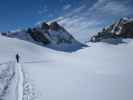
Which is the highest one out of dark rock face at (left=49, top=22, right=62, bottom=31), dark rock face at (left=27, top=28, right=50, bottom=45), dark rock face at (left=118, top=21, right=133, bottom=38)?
dark rock face at (left=49, top=22, right=62, bottom=31)

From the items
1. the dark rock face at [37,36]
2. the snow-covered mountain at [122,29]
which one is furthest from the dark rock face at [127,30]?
the dark rock face at [37,36]

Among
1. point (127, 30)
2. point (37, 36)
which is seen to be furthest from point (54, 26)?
point (127, 30)

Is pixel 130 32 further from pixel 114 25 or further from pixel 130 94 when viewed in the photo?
pixel 130 94

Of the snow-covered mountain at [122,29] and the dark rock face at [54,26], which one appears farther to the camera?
the dark rock face at [54,26]

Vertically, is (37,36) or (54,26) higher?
(54,26)

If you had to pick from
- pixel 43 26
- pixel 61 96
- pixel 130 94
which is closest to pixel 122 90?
pixel 130 94

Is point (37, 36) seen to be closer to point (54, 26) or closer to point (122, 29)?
point (54, 26)

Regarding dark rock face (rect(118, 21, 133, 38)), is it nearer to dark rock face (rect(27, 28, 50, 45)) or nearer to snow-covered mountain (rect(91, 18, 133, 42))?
snow-covered mountain (rect(91, 18, 133, 42))

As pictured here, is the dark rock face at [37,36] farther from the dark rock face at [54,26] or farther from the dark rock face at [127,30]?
the dark rock face at [127,30]

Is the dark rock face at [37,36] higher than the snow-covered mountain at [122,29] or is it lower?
lower

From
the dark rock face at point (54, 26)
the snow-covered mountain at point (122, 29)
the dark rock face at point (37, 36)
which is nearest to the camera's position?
the dark rock face at point (37, 36)

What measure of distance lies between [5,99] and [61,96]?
8.16ft

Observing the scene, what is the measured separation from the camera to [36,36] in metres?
88.2

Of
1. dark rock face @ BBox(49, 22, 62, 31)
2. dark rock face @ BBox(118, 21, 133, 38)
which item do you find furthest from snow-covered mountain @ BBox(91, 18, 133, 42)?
dark rock face @ BBox(49, 22, 62, 31)
